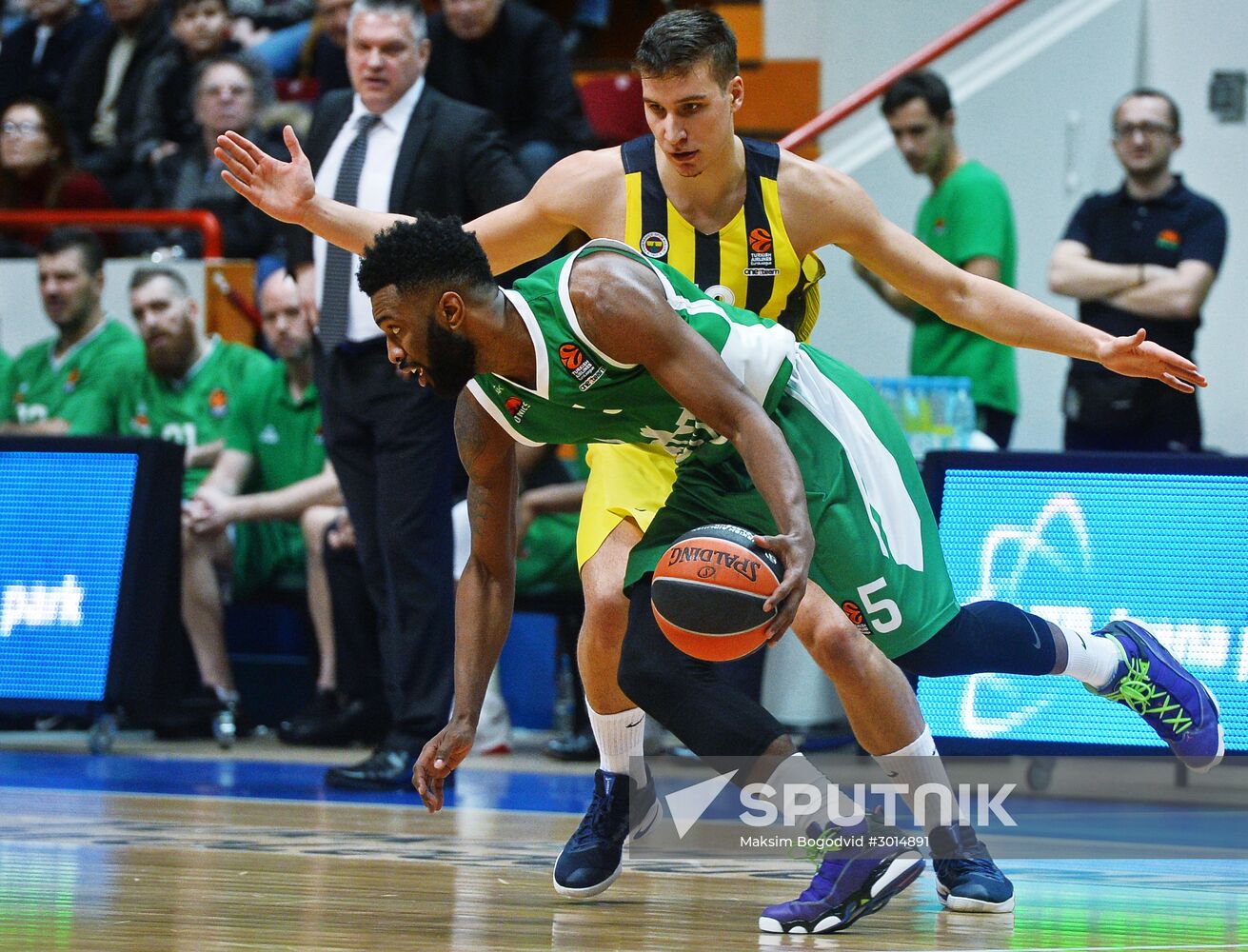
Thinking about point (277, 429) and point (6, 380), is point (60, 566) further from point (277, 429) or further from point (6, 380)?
point (6, 380)

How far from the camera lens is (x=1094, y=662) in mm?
4379

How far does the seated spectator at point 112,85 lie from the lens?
1045cm

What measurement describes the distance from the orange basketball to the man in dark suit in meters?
2.83

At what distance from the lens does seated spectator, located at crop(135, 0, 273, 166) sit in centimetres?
1002

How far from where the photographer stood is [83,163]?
34.5ft

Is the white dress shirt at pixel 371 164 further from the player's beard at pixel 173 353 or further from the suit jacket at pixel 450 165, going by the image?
the player's beard at pixel 173 353

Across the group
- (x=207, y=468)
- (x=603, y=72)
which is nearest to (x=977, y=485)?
(x=207, y=468)

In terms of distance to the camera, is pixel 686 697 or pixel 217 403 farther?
pixel 217 403

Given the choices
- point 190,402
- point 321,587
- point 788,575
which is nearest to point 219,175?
point 190,402

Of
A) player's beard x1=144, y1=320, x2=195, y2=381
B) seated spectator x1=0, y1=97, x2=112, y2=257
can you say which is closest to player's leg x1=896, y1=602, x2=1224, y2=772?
player's beard x1=144, y1=320, x2=195, y2=381

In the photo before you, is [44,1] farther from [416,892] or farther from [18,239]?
[416,892]

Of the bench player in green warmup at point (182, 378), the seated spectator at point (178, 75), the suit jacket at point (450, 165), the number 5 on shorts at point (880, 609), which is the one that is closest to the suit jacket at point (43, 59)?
the seated spectator at point (178, 75)

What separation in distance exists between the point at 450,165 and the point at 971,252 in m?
2.15

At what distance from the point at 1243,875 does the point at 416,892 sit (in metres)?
2.07
